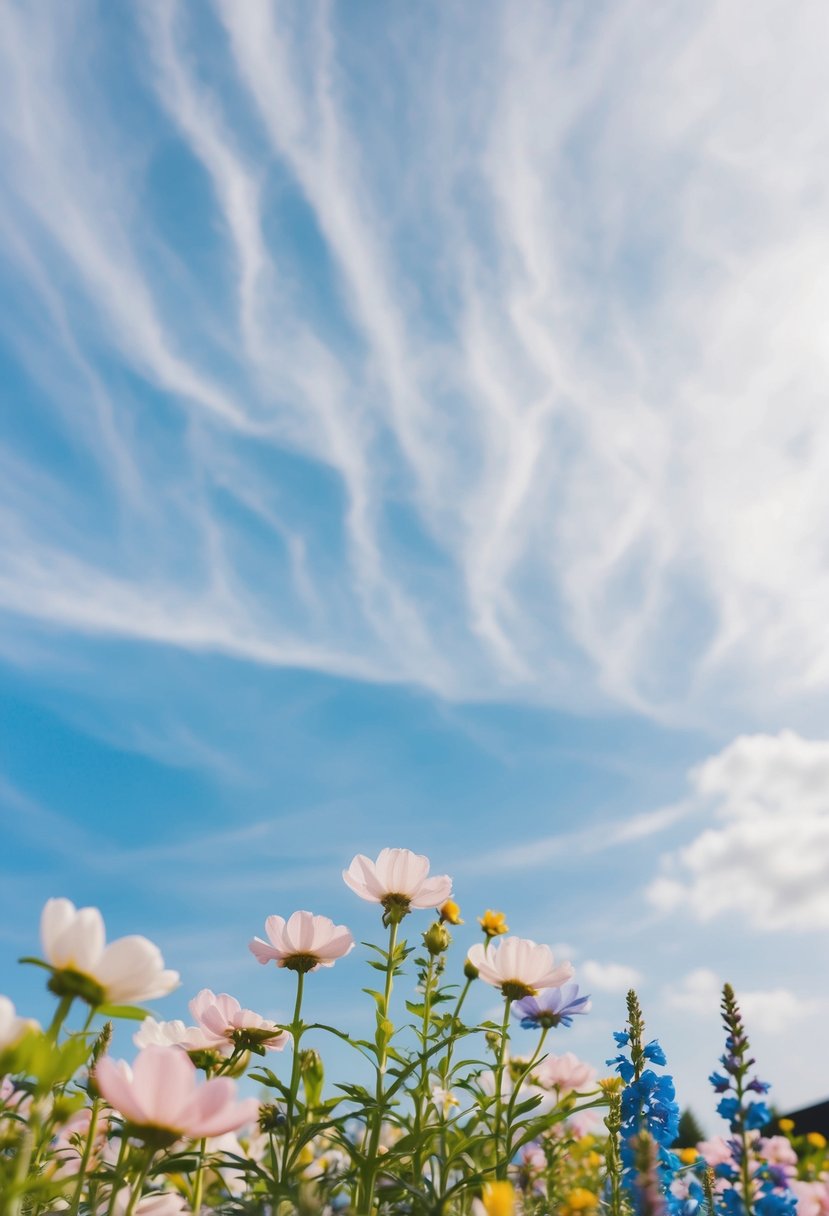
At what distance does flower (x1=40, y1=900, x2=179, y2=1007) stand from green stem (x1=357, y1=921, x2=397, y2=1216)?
42.7 inches

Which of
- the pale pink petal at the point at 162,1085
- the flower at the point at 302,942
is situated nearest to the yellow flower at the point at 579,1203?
the pale pink petal at the point at 162,1085

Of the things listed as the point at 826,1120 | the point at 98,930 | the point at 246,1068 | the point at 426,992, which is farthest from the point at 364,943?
the point at 826,1120

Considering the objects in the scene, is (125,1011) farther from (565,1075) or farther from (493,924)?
(565,1075)

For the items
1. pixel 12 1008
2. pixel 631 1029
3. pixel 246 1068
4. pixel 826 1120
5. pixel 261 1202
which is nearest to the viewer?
pixel 12 1008

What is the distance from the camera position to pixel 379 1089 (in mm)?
2891

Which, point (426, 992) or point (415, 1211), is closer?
point (415, 1211)

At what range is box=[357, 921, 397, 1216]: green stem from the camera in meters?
2.45

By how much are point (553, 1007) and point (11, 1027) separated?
260 centimetres

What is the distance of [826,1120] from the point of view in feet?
39.0

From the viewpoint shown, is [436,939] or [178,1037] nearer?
[178,1037]

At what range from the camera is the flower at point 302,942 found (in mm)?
3059

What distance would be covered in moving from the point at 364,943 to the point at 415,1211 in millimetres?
1292

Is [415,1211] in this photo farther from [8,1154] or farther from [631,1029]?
[8,1154]

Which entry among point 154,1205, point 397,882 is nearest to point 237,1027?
point 154,1205
